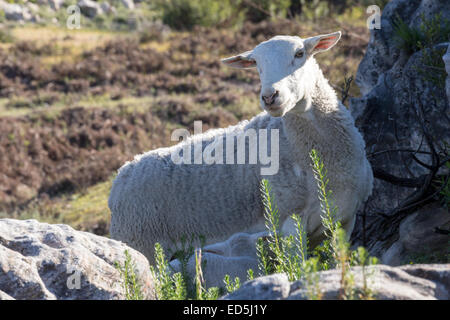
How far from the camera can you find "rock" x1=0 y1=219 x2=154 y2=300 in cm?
271

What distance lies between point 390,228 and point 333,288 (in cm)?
415

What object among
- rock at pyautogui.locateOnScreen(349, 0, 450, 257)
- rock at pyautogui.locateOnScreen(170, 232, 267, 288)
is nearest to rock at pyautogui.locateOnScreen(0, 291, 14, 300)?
rock at pyautogui.locateOnScreen(170, 232, 267, 288)

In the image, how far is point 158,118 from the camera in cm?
1598

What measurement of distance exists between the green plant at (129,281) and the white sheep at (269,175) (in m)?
1.42

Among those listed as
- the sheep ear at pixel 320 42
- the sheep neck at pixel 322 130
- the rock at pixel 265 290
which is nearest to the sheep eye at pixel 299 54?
the sheep ear at pixel 320 42

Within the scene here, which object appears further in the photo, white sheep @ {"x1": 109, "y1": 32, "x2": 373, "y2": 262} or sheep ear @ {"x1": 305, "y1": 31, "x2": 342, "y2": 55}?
sheep ear @ {"x1": 305, "y1": 31, "x2": 342, "y2": 55}

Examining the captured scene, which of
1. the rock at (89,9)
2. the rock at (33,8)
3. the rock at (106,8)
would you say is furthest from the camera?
the rock at (106,8)

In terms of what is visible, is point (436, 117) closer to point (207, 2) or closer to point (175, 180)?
point (175, 180)

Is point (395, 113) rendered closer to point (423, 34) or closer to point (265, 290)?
point (423, 34)

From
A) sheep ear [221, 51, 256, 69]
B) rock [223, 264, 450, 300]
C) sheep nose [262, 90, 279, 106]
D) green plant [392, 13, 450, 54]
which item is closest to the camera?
rock [223, 264, 450, 300]

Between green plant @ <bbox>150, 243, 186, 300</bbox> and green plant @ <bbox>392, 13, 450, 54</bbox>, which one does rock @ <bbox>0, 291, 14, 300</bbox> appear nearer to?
green plant @ <bbox>150, 243, 186, 300</bbox>

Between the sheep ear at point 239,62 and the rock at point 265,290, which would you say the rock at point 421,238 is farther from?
the rock at point 265,290

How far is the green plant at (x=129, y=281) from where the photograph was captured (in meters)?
2.64

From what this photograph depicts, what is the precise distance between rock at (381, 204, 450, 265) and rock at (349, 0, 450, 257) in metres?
0.57
